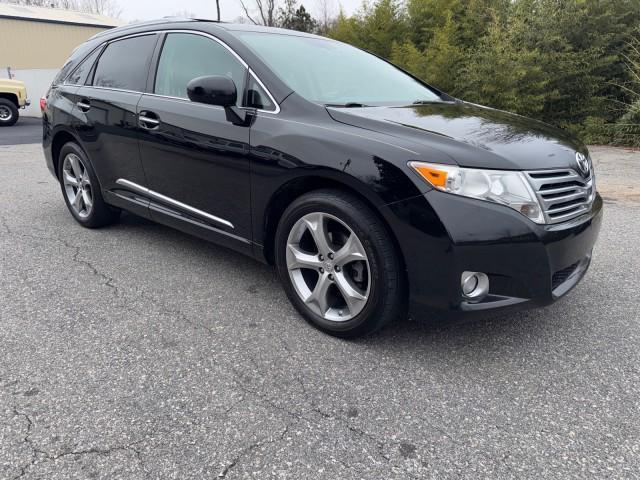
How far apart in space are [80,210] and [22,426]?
2.79 meters

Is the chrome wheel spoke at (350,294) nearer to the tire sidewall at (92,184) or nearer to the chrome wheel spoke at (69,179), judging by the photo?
the tire sidewall at (92,184)

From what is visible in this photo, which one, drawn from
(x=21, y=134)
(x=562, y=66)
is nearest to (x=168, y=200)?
(x=562, y=66)

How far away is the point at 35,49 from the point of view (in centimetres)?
2600

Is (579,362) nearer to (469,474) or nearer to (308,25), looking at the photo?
(469,474)

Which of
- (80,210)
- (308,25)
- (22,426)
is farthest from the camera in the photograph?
(308,25)

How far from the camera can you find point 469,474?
5.47 feet

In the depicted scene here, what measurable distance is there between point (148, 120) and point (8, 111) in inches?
618

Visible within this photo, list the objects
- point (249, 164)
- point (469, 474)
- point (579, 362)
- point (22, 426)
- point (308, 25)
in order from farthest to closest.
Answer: point (308, 25), point (249, 164), point (579, 362), point (22, 426), point (469, 474)

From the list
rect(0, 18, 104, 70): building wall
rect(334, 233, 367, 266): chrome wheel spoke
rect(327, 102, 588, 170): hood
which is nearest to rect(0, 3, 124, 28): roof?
rect(0, 18, 104, 70): building wall

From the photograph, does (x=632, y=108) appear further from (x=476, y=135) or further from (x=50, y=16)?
(x=50, y=16)

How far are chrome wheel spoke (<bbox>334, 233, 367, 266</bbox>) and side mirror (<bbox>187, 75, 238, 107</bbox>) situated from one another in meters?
1.05

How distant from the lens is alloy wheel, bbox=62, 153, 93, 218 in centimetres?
413

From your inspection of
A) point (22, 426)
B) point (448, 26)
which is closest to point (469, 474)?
point (22, 426)

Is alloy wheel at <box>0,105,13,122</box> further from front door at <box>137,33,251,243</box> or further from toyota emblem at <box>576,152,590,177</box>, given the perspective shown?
toyota emblem at <box>576,152,590,177</box>
